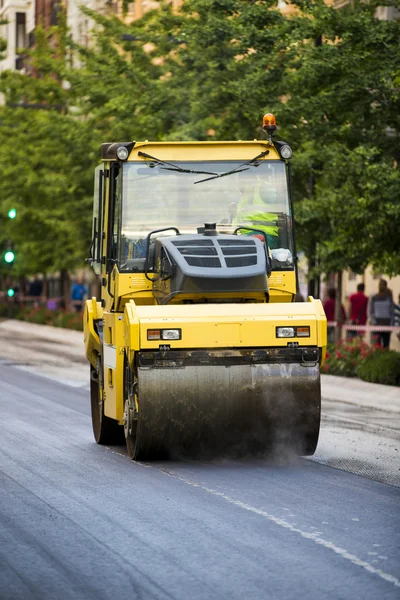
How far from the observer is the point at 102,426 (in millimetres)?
15133

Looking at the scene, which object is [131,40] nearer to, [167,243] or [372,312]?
[372,312]

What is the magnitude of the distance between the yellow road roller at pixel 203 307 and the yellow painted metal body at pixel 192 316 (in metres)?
0.01

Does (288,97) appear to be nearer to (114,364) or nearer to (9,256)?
(114,364)

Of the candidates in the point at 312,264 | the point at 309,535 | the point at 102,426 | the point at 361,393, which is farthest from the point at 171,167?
the point at 312,264

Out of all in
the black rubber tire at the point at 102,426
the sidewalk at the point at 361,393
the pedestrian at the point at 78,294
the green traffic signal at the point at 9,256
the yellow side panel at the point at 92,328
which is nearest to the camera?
the black rubber tire at the point at 102,426

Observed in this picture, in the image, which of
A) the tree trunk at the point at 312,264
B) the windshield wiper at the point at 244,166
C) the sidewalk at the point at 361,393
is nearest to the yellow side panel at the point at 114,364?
the windshield wiper at the point at 244,166

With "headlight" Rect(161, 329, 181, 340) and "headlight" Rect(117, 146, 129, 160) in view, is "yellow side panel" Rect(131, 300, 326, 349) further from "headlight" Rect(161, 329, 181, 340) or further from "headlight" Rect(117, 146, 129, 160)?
"headlight" Rect(117, 146, 129, 160)

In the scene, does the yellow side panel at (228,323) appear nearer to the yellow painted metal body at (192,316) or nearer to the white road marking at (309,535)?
the yellow painted metal body at (192,316)

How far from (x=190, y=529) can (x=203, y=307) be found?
3778mm

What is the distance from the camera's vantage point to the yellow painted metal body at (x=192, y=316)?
1290cm

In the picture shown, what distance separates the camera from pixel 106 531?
951cm

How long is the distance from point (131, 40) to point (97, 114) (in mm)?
1950

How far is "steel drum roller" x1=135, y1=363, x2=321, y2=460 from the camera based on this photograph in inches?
505

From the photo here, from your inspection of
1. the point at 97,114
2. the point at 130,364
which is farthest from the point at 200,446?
the point at 97,114
